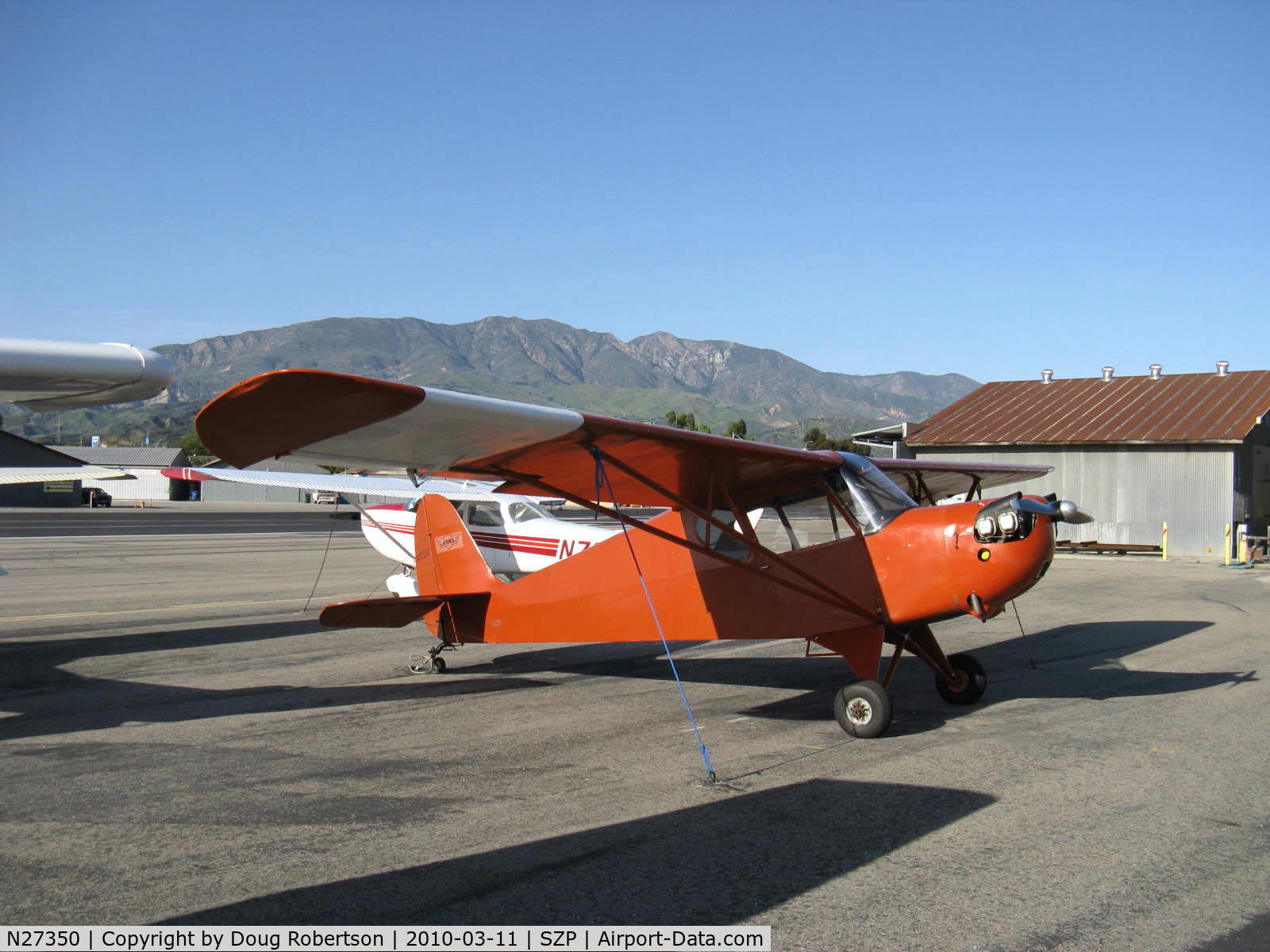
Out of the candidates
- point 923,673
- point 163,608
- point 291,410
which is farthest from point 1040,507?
point 163,608

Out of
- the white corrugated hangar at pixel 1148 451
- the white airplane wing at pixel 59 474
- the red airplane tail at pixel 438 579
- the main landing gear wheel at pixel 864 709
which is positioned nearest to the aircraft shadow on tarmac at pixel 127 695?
the red airplane tail at pixel 438 579

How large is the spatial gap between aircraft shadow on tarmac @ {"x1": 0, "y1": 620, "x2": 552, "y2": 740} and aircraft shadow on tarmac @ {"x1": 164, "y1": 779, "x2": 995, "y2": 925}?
14.5 feet

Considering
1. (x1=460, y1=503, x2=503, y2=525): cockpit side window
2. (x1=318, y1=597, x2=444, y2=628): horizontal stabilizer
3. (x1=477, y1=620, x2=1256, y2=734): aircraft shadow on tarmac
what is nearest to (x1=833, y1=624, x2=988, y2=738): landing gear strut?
(x1=477, y1=620, x2=1256, y2=734): aircraft shadow on tarmac

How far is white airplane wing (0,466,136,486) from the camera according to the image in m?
12.6

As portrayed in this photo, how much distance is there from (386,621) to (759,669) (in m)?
4.18

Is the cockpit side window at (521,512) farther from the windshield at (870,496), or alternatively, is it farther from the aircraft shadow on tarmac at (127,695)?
the windshield at (870,496)

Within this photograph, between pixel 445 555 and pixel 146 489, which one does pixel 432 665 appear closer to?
pixel 445 555

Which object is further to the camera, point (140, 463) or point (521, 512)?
point (140, 463)

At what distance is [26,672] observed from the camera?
392 inches

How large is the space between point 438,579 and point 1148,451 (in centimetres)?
2722

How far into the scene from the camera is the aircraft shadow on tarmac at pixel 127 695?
7.89 m

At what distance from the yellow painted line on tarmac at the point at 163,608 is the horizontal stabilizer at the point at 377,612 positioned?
7876mm

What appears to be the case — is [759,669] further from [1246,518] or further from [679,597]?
[1246,518]

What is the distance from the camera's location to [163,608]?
1577 cm
